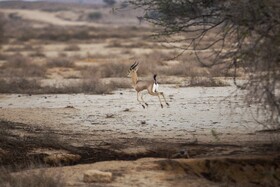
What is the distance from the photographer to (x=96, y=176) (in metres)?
8.77

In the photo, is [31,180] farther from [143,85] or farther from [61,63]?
[61,63]

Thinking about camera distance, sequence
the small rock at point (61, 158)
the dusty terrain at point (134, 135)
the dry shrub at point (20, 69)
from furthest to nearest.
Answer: the dry shrub at point (20, 69)
the small rock at point (61, 158)
the dusty terrain at point (134, 135)

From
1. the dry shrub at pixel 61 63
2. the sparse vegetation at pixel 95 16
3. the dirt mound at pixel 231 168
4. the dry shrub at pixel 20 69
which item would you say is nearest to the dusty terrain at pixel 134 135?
the dirt mound at pixel 231 168

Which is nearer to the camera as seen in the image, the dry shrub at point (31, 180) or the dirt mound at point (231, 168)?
the dry shrub at point (31, 180)

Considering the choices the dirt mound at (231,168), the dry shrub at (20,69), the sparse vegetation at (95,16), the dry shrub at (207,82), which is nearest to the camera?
the dirt mound at (231,168)

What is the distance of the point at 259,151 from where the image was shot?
1060 cm

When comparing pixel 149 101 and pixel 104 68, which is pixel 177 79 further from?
pixel 149 101

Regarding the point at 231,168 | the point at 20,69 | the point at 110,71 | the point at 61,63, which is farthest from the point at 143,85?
the point at 61,63

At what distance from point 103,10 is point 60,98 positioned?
372 ft

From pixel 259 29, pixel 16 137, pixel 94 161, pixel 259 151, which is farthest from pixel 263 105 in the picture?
pixel 16 137

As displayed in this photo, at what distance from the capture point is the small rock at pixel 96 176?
343 inches

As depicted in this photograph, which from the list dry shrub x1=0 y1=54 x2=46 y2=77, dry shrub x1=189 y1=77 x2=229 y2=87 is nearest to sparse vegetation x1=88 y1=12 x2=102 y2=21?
dry shrub x1=0 y1=54 x2=46 y2=77

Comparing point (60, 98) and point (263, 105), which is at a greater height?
point (263, 105)

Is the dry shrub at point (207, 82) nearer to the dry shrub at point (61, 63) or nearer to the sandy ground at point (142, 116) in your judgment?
the sandy ground at point (142, 116)
